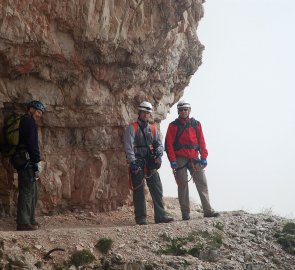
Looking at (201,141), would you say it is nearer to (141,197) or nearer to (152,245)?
(141,197)

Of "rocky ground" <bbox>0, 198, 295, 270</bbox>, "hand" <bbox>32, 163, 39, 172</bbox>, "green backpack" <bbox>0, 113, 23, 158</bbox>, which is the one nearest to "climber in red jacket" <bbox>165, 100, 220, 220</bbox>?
"rocky ground" <bbox>0, 198, 295, 270</bbox>

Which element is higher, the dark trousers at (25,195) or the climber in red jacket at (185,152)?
the climber in red jacket at (185,152)

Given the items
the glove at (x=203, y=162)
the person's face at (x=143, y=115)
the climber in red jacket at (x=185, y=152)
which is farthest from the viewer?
the glove at (x=203, y=162)

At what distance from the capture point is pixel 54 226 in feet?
37.4

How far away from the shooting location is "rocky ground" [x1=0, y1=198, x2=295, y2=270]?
8721 mm

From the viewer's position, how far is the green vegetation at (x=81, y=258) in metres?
8.72

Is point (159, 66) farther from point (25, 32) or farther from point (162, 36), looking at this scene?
point (25, 32)

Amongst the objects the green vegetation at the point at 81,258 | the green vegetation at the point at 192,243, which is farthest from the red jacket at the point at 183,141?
the green vegetation at the point at 81,258

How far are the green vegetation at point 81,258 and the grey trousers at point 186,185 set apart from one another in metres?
3.87

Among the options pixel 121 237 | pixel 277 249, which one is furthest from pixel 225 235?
pixel 121 237

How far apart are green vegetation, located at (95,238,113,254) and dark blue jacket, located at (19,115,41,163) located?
229 centimetres

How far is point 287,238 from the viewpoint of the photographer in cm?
1109

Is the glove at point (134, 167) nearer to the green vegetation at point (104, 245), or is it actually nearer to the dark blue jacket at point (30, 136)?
the dark blue jacket at point (30, 136)

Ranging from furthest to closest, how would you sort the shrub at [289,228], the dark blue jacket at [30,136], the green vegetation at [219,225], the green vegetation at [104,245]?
the shrub at [289,228] < the green vegetation at [219,225] < the dark blue jacket at [30,136] < the green vegetation at [104,245]
